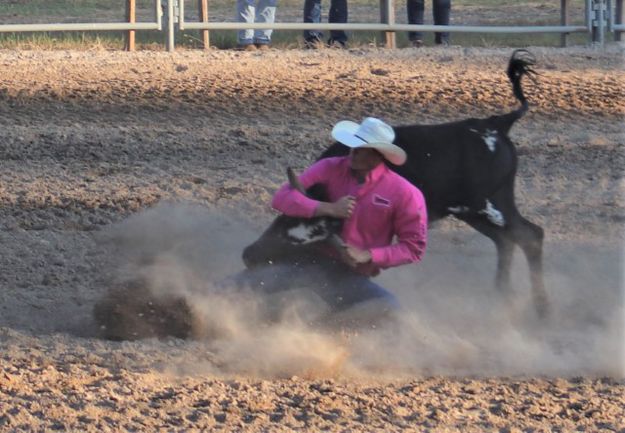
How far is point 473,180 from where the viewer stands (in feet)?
22.1

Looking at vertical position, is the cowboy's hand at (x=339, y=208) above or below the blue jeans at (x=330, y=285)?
above

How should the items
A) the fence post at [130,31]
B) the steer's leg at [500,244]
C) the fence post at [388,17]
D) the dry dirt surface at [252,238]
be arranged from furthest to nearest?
the fence post at [388,17], the fence post at [130,31], the steer's leg at [500,244], the dry dirt surface at [252,238]

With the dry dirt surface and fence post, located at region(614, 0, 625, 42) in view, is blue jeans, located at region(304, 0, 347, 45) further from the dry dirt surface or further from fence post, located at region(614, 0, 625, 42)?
fence post, located at region(614, 0, 625, 42)

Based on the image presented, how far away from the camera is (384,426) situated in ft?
15.6

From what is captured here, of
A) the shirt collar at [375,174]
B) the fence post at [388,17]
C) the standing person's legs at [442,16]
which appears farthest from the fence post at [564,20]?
the shirt collar at [375,174]

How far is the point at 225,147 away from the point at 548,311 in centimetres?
355

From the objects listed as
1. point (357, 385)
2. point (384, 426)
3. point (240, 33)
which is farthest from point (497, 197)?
point (240, 33)

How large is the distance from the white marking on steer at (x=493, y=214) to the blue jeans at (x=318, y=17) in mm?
6584

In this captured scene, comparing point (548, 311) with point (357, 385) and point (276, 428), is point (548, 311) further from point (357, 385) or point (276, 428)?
point (276, 428)

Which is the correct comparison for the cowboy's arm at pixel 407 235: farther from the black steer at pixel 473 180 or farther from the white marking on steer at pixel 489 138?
the white marking on steer at pixel 489 138

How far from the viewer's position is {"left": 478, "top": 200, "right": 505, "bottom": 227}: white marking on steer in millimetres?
6836

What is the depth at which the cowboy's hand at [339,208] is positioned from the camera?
19.4ft

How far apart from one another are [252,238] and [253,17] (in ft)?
18.6

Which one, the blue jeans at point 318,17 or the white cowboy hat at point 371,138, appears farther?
the blue jeans at point 318,17
